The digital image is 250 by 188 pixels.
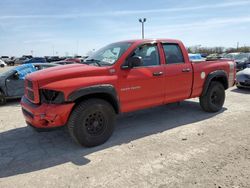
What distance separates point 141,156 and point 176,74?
2.28 m

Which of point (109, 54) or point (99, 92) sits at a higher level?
point (109, 54)

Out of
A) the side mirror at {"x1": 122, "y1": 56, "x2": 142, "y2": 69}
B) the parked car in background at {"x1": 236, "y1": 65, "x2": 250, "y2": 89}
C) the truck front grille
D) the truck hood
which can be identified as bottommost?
the parked car in background at {"x1": 236, "y1": 65, "x2": 250, "y2": 89}

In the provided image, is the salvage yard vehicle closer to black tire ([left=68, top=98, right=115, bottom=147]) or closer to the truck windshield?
the truck windshield

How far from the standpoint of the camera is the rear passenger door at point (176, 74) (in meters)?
5.32

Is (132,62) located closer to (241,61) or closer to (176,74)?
(176,74)

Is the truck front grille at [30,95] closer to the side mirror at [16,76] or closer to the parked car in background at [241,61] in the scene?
the side mirror at [16,76]

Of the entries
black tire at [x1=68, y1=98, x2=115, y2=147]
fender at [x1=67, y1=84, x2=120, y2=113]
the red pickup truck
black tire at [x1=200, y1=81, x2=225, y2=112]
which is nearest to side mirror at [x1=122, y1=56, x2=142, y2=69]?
the red pickup truck

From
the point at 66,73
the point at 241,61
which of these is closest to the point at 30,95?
the point at 66,73

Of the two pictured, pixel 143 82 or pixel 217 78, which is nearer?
pixel 143 82

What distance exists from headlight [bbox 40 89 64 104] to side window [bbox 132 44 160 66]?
178 centimetres

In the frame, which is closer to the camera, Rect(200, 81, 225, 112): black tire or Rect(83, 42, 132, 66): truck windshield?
Rect(83, 42, 132, 66): truck windshield

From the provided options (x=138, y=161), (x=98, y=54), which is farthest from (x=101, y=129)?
(x=98, y=54)

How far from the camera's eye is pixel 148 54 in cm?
510

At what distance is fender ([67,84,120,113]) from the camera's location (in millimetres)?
3949
